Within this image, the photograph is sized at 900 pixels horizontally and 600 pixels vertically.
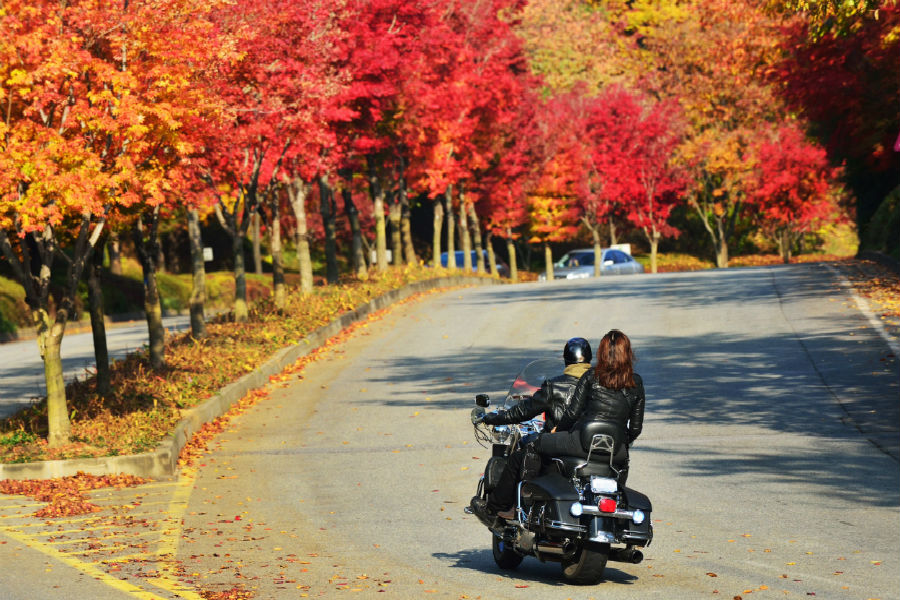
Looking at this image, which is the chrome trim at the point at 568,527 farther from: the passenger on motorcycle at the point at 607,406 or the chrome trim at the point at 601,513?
the passenger on motorcycle at the point at 607,406

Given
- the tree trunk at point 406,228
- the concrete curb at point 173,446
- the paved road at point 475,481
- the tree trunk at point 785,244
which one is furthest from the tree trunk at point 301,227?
the tree trunk at point 785,244

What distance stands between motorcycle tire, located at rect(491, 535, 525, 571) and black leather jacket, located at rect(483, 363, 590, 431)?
93 centimetres

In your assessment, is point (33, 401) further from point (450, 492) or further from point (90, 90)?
point (450, 492)

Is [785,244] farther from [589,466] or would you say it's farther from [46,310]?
[589,466]

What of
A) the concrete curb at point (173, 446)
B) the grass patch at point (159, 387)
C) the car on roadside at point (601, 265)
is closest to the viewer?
the concrete curb at point (173, 446)

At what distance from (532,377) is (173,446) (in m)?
6.09

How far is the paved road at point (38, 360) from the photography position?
19938mm

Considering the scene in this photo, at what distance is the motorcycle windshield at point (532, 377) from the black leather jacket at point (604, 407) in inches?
28.3

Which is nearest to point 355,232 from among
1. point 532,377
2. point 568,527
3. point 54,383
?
point 54,383

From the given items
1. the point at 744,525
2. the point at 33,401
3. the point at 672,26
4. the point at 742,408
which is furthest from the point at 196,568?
the point at 672,26

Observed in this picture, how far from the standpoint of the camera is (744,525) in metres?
9.95

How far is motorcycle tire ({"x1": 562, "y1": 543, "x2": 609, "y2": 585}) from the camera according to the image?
784 cm

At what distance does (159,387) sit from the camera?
1681 centimetres

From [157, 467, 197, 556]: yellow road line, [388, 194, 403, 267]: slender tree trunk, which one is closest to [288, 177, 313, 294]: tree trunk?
[388, 194, 403, 267]: slender tree trunk
